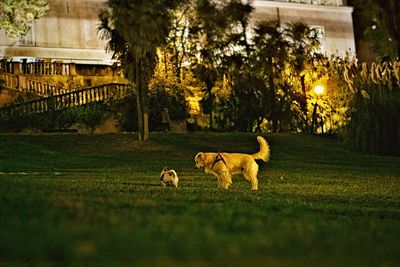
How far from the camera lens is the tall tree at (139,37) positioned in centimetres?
2653

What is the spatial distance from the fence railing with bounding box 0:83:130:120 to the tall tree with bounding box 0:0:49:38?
244 inches

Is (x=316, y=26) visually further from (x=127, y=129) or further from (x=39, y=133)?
(x=39, y=133)

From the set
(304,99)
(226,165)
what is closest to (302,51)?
(304,99)

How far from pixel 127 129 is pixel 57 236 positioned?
25.7 metres

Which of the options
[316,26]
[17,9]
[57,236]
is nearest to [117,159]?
[17,9]

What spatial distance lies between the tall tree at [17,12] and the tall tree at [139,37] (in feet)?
8.80

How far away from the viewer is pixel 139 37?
26.5 m

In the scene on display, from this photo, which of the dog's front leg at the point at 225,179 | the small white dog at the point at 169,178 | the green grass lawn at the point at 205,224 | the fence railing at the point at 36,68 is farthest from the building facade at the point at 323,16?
the dog's front leg at the point at 225,179

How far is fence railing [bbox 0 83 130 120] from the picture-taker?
3141cm

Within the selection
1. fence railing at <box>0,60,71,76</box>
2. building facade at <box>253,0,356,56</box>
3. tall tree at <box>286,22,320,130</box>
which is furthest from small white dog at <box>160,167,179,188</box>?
building facade at <box>253,0,356,56</box>

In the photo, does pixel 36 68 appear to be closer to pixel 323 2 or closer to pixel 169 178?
pixel 323 2

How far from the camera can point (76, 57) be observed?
40.5 meters

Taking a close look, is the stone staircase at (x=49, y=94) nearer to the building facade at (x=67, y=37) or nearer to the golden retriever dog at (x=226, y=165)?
the building facade at (x=67, y=37)

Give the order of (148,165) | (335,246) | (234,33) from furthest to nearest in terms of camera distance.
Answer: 1. (234,33)
2. (148,165)
3. (335,246)
